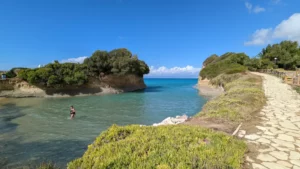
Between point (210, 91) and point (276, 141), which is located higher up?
point (276, 141)

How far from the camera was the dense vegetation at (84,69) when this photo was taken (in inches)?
1041

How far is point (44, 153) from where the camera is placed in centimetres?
648

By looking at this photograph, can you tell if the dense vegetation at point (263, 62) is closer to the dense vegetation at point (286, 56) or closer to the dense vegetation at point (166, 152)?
the dense vegetation at point (286, 56)

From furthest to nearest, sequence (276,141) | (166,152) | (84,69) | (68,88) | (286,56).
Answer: (286,56) < (84,69) < (68,88) < (276,141) < (166,152)

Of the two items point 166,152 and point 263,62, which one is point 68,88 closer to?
point 166,152

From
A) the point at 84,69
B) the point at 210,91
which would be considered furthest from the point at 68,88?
the point at 210,91

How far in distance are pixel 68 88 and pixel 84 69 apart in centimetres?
484

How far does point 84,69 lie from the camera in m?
31.2

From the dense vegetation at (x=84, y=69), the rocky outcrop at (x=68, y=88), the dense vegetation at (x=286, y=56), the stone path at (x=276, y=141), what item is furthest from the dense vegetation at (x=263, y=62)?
the stone path at (x=276, y=141)

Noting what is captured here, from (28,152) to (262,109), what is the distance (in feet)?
34.0

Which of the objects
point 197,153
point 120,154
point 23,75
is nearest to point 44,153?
point 120,154

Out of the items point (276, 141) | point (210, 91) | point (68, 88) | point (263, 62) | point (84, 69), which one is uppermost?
point (263, 62)

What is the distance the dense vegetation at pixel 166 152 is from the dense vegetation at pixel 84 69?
27286mm

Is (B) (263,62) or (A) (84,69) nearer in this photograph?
(A) (84,69)
